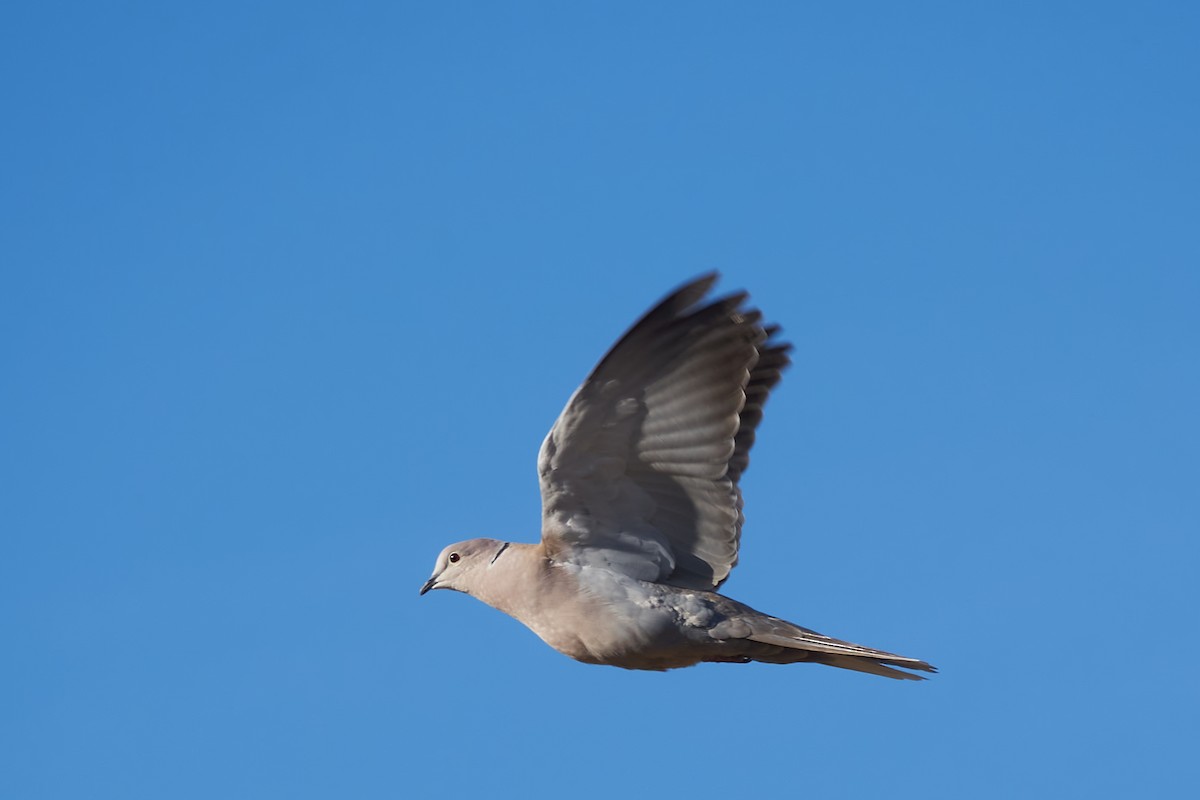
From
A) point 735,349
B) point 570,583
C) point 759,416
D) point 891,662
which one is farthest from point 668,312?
point 891,662

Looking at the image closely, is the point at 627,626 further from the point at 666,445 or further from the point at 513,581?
the point at 666,445

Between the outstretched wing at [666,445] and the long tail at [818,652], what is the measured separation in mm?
577

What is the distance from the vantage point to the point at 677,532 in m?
11.1

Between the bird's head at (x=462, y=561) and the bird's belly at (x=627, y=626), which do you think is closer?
the bird's belly at (x=627, y=626)

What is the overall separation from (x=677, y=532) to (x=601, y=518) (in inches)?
23.6

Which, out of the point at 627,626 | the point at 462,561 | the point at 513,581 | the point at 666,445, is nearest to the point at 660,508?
the point at 666,445

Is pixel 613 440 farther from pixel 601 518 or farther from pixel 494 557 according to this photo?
pixel 494 557

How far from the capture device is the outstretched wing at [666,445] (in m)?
10.5

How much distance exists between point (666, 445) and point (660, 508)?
536 millimetres

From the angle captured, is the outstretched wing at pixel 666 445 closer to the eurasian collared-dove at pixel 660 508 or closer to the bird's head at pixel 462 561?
the eurasian collared-dove at pixel 660 508

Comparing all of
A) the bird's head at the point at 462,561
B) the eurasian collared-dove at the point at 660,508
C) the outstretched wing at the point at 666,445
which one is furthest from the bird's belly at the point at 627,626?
the bird's head at the point at 462,561

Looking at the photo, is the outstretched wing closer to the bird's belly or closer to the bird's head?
the bird's belly

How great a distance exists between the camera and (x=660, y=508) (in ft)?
36.1

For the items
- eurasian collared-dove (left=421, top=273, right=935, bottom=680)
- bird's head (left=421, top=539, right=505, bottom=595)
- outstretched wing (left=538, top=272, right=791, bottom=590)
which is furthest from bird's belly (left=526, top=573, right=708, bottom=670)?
bird's head (left=421, top=539, right=505, bottom=595)
